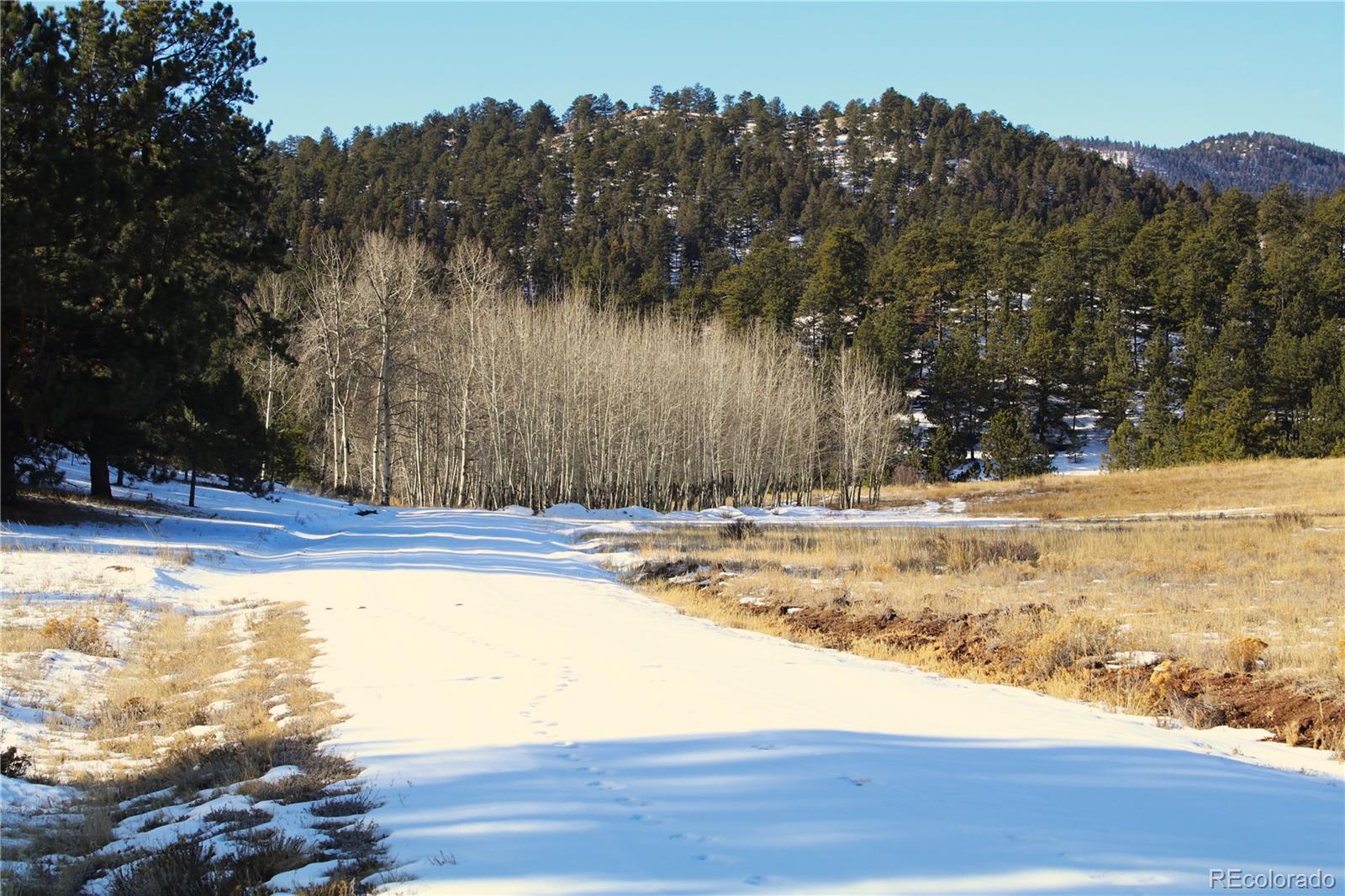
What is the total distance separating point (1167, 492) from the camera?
4894 cm

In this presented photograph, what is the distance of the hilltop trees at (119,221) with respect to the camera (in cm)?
1877

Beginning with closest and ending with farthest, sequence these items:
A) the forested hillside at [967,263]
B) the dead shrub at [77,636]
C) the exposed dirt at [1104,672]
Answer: the exposed dirt at [1104,672], the dead shrub at [77,636], the forested hillside at [967,263]

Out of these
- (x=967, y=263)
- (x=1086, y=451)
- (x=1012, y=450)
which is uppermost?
(x=967, y=263)

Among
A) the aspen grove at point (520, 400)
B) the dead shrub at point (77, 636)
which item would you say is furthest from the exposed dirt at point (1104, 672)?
the aspen grove at point (520, 400)

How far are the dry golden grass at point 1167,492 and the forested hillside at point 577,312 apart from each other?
28.3 ft

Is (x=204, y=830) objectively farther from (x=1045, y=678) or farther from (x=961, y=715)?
(x=1045, y=678)

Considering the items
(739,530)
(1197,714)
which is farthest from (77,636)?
(739,530)

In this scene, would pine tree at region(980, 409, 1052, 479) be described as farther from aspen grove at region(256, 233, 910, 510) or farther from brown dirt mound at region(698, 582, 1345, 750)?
brown dirt mound at region(698, 582, 1345, 750)

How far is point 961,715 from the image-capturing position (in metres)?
7.62

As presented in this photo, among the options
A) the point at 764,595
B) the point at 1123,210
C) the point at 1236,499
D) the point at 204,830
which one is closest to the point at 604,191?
the point at 1123,210

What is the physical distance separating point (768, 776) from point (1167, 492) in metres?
49.6

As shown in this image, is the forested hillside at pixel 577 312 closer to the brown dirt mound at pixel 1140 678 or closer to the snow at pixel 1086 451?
the snow at pixel 1086 451

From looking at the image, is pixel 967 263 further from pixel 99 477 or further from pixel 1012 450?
pixel 99 477

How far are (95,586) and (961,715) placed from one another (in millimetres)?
12966
